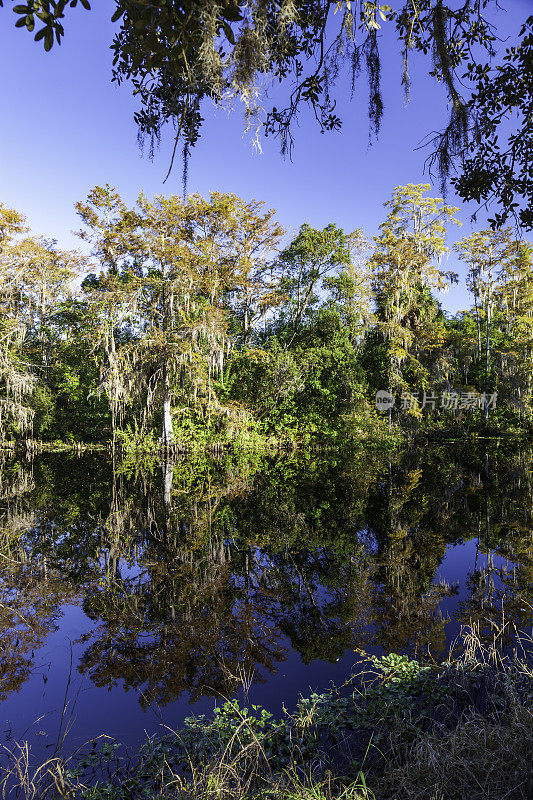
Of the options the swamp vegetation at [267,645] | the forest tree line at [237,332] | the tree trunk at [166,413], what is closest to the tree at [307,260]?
the forest tree line at [237,332]

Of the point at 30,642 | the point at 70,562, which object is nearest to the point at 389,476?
the point at 70,562

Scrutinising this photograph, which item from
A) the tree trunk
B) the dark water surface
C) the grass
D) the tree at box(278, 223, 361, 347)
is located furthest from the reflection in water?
the tree at box(278, 223, 361, 347)

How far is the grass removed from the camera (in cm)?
219

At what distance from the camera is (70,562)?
6.64 meters

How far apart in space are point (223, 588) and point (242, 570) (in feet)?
2.36

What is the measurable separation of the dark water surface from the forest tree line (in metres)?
6.50

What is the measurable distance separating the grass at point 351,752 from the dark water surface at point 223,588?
0.35 metres

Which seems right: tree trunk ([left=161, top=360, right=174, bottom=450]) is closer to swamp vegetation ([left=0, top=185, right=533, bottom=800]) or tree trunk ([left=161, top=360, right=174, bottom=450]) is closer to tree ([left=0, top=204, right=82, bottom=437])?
swamp vegetation ([left=0, top=185, right=533, bottom=800])

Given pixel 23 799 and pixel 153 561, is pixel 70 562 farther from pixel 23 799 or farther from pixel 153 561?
pixel 23 799

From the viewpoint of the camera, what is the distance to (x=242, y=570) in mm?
6465

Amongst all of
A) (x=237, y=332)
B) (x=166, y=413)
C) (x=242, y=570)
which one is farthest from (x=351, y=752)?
(x=237, y=332)

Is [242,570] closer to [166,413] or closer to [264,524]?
[264,524]

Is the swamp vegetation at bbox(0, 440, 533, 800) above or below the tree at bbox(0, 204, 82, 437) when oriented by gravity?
below

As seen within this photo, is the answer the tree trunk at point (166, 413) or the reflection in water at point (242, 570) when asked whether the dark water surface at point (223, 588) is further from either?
the tree trunk at point (166, 413)
